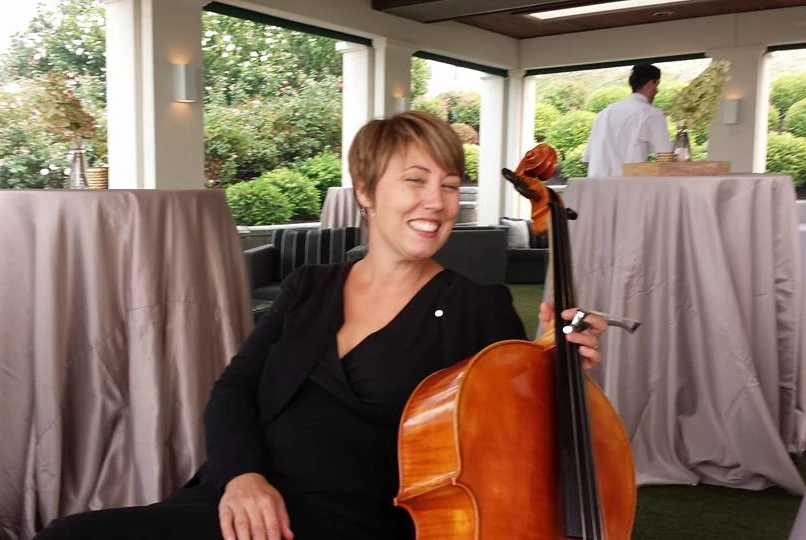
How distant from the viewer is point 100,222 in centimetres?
219

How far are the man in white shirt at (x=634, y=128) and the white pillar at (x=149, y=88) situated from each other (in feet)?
11.2

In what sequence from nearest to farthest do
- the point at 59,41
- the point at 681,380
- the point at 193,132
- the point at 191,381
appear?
1. the point at 191,381
2. the point at 681,380
3. the point at 193,132
4. the point at 59,41

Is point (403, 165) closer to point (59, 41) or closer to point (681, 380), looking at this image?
point (681, 380)

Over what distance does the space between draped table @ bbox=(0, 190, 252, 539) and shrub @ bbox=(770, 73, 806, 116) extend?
35.0 feet

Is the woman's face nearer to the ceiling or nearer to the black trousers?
the black trousers

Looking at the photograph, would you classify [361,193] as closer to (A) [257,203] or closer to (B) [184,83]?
(B) [184,83]

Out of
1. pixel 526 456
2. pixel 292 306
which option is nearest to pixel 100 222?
pixel 292 306

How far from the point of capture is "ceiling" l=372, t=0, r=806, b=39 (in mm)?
7836

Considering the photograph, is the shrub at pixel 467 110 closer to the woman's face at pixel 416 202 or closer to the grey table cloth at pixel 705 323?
Result: the grey table cloth at pixel 705 323

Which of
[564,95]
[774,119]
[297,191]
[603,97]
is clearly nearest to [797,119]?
[774,119]

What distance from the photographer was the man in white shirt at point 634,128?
4862 mm

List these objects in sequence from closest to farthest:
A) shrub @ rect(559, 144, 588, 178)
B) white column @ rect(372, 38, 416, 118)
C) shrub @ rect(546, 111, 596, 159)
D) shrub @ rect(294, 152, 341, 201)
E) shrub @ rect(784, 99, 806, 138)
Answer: white column @ rect(372, 38, 416, 118) → shrub @ rect(784, 99, 806, 138) → shrub @ rect(294, 152, 341, 201) → shrub @ rect(559, 144, 588, 178) → shrub @ rect(546, 111, 596, 159)

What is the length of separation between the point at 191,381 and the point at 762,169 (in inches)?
338

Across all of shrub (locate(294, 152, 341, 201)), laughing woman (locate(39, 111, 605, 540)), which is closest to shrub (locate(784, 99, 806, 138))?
shrub (locate(294, 152, 341, 201))
